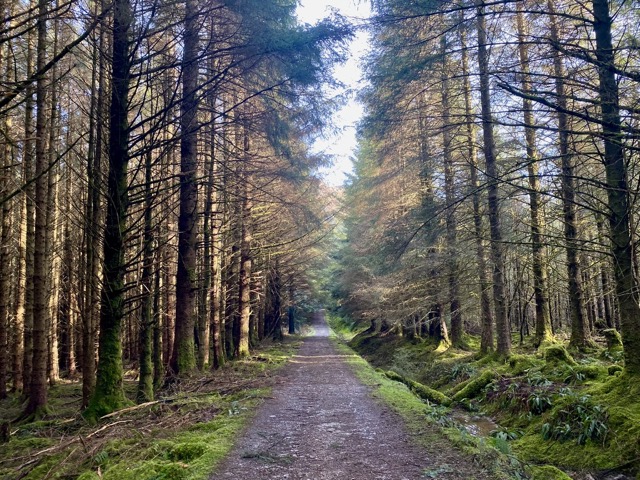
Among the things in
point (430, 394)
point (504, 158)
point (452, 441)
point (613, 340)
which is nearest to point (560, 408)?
point (452, 441)

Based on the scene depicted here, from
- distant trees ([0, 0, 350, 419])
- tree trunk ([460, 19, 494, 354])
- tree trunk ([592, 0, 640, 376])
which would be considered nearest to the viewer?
tree trunk ([592, 0, 640, 376])

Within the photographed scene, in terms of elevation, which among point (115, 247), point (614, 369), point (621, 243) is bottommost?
point (614, 369)

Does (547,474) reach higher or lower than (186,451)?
lower

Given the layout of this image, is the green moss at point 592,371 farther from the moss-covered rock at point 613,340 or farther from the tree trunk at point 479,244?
the tree trunk at point 479,244

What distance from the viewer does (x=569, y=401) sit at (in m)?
6.60

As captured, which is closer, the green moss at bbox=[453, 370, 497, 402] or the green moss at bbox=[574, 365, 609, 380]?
the green moss at bbox=[574, 365, 609, 380]

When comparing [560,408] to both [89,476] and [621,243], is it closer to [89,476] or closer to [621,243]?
[621,243]

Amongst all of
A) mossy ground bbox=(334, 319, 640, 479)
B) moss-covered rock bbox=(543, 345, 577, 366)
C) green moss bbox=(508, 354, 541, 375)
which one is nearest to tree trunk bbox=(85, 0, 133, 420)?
mossy ground bbox=(334, 319, 640, 479)

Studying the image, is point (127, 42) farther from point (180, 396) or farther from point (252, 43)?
point (180, 396)

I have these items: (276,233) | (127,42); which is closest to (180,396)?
(127,42)

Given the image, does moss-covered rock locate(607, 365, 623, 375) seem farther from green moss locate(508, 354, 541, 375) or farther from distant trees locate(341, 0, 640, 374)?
green moss locate(508, 354, 541, 375)

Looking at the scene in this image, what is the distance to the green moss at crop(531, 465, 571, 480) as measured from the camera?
4.72 meters

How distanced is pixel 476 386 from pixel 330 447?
5.56m

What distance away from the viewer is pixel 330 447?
16.8 ft
